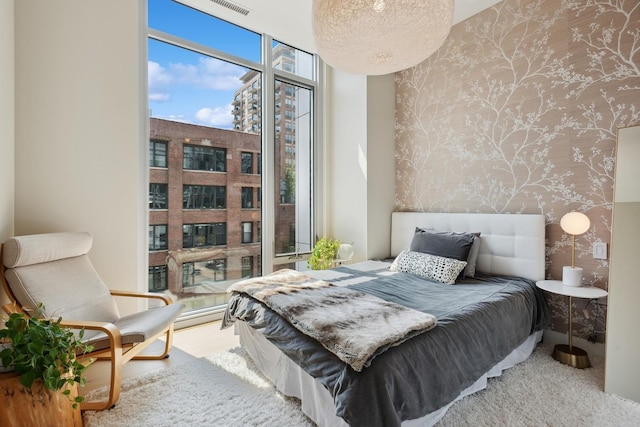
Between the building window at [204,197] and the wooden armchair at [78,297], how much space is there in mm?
962

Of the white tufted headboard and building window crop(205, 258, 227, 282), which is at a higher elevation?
the white tufted headboard

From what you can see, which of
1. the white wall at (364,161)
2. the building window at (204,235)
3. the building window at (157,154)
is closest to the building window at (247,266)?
the building window at (204,235)

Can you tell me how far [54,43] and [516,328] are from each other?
13.2ft

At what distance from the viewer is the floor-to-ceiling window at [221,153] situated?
3135 mm

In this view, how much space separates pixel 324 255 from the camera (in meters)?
3.80

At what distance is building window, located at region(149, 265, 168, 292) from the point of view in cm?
310

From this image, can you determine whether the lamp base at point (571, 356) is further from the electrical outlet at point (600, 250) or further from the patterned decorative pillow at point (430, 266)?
the patterned decorative pillow at point (430, 266)

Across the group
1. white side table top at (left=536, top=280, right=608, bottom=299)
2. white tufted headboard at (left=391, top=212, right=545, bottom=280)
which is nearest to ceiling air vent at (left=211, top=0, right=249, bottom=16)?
white tufted headboard at (left=391, top=212, right=545, bottom=280)

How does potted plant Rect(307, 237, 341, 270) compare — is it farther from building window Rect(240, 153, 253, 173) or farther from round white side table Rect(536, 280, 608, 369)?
round white side table Rect(536, 280, 608, 369)

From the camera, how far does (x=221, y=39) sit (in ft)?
11.3

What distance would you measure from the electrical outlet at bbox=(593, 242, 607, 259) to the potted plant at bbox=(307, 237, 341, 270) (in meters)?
2.37

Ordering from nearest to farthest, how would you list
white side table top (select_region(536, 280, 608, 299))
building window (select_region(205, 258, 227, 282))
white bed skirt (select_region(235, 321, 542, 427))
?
white bed skirt (select_region(235, 321, 542, 427)) → white side table top (select_region(536, 280, 608, 299)) → building window (select_region(205, 258, 227, 282))

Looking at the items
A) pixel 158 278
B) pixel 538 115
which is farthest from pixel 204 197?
pixel 538 115

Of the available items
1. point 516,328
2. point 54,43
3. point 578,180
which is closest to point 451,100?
point 578,180
